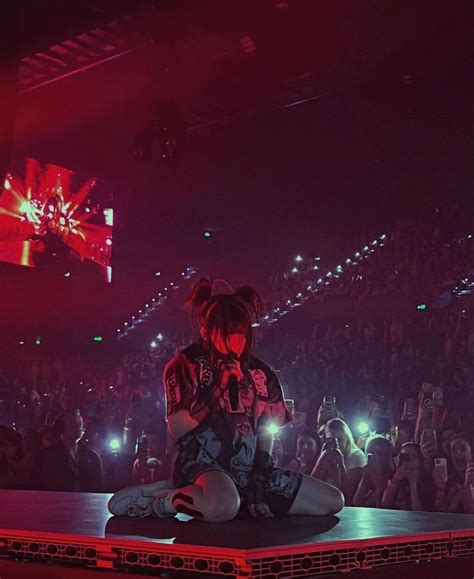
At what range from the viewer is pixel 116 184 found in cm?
679

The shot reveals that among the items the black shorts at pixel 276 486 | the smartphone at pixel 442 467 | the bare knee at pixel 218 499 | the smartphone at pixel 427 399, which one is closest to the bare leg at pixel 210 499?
the bare knee at pixel 218 499

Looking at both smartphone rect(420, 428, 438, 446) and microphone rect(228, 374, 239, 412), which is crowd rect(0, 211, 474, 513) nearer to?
smartphone rect(420, 428, 438, 446)

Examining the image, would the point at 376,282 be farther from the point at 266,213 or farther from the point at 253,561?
the point at 253,561

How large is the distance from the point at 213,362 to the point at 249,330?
0.47ft

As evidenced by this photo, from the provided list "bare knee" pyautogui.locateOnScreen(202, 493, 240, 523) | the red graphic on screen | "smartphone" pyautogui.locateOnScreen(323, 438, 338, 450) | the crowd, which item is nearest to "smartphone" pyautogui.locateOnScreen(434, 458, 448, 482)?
the crowd

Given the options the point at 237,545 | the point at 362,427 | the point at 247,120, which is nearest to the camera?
the point at 237,545

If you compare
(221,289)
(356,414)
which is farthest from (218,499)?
(356,414)

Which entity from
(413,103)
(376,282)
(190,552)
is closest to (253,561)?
(190,552)

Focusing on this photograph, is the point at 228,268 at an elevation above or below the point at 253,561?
above

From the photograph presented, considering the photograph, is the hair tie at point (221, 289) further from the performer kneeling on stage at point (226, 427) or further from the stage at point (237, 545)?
the stage at point (237, 545)

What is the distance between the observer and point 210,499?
6.42ft

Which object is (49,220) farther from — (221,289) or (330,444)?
(221,289)

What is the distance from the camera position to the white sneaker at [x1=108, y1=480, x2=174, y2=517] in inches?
85.2

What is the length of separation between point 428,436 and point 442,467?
0.43m
